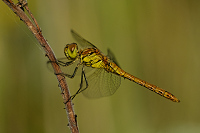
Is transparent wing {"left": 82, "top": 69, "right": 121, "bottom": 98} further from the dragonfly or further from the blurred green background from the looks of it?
the blurred green background

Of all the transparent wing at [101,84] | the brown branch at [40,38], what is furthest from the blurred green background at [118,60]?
the brown branch at [40,38]

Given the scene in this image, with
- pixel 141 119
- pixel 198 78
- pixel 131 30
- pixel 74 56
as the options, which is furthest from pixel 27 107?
pixel 198 78

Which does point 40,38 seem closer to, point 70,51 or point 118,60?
point 70,51

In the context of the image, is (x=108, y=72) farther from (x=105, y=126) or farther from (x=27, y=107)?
(x=27, y=107)

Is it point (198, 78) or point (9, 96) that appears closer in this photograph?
point (9, 96)

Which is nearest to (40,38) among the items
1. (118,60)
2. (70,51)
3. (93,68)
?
(70,51)

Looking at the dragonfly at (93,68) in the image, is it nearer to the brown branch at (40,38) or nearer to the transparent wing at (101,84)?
the transparent wing at (101,84)
